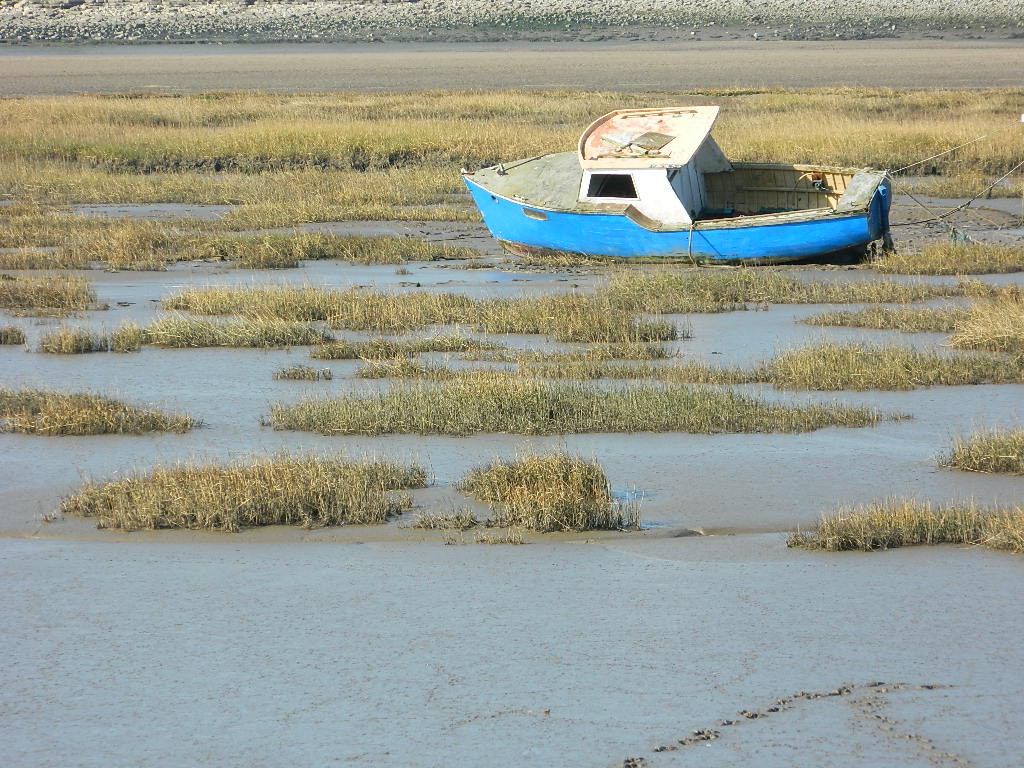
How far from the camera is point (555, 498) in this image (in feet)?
26.3

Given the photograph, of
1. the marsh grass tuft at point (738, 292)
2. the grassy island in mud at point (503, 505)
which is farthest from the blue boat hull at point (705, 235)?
the marsh grass tuft at point (738, 292)

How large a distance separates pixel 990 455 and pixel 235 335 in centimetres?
792

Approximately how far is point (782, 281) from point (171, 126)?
23160 mm

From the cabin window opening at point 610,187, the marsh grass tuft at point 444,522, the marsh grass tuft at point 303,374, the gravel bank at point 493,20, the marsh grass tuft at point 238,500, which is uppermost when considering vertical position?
the gravel bank at point 493,20

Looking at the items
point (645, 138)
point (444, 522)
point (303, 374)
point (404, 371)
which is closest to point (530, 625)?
point (444, 522)

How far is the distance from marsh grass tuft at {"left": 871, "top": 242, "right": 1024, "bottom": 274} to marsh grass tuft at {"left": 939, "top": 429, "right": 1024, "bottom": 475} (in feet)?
27.2

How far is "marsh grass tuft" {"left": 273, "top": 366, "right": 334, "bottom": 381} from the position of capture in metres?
12.2

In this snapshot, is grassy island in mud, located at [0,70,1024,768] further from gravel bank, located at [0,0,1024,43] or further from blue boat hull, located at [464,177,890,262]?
gravel bank, located at [0,0,1024,43]

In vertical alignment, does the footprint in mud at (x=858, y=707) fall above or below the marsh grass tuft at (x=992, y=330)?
below

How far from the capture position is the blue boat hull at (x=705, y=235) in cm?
1728

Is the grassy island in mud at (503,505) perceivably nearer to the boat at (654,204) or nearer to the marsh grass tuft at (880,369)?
the marsh grass tuft at (880,369)

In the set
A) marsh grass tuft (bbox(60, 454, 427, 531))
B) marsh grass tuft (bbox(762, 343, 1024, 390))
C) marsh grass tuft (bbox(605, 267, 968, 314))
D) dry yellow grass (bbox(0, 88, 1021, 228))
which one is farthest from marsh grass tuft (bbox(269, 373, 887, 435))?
dry yellow grass (bbox(0, 88, 1021, 228))

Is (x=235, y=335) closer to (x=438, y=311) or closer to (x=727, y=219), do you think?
(x=438, y=311)

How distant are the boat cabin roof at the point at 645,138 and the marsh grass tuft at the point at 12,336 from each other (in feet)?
25.6
